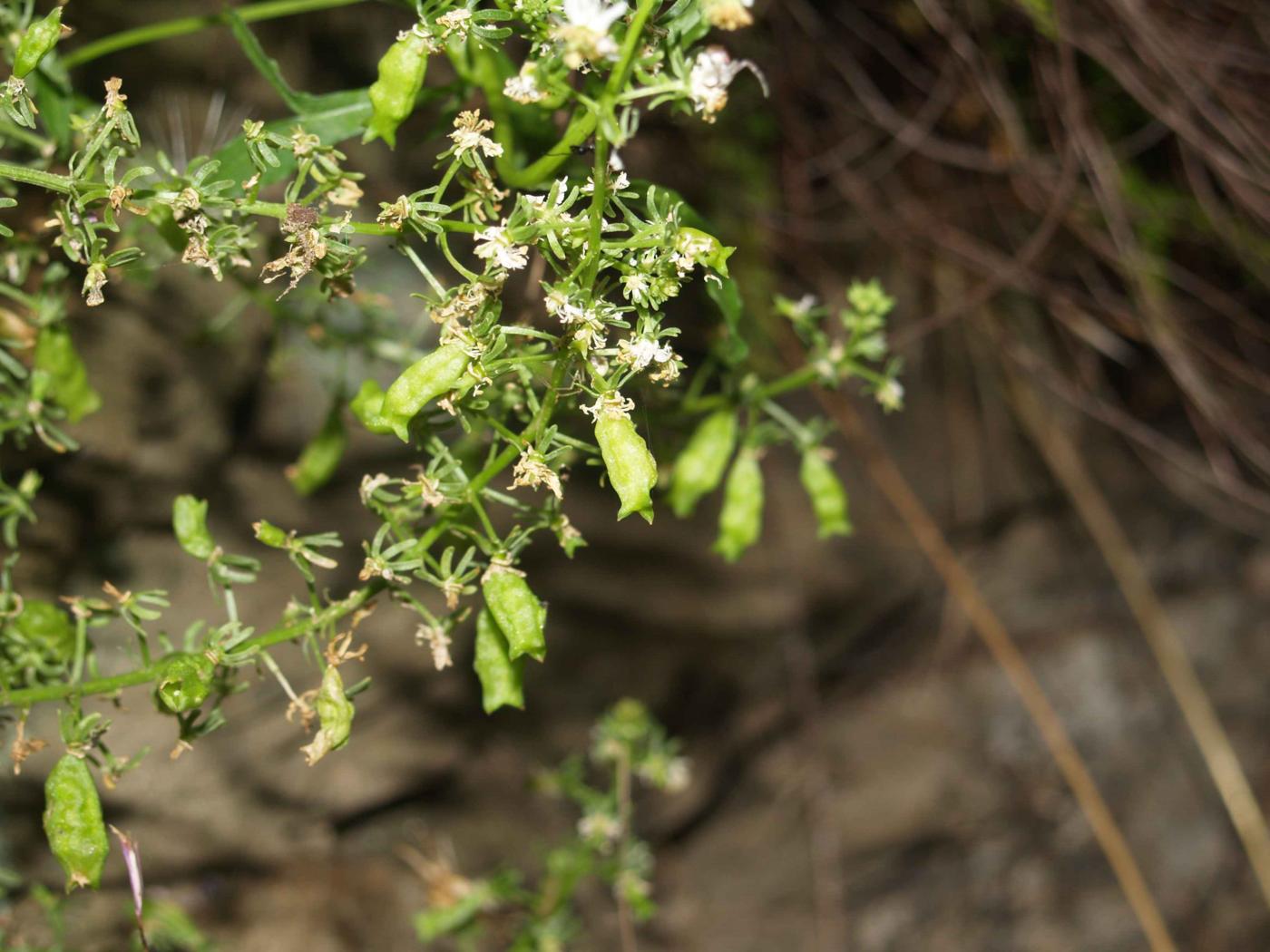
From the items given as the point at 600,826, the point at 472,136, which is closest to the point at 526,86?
the point at 472,136

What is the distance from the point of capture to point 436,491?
887 millimetres

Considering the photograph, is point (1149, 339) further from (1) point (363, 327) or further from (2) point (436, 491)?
(2) point (436, 491)

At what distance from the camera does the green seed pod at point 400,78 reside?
835mm

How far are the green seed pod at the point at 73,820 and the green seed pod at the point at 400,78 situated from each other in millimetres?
596

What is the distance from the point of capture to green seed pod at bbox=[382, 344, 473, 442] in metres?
0.77

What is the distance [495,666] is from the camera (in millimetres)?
958

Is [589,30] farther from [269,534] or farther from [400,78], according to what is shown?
[269,534]

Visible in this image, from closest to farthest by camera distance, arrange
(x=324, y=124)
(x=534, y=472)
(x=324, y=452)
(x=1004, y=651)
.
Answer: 1. (x=534, y=472)
2. (x=324, y=124)
3. (x=324, y=452)
4. (x=1004, y=651)

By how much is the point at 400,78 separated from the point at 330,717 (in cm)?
52

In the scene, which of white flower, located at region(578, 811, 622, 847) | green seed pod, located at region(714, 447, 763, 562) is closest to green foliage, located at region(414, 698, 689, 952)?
white flower, located at region(578, 811, 622, 847)

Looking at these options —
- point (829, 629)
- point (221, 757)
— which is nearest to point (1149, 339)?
point (829, 629)

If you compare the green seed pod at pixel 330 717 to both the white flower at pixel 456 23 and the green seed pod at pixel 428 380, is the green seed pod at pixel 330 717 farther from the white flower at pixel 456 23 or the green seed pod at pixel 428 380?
the white flower at pixel 456 23

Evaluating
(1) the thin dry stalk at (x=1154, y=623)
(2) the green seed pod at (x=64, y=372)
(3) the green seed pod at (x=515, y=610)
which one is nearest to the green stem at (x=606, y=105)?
(3) the green seed pod at (x=515, y=610)

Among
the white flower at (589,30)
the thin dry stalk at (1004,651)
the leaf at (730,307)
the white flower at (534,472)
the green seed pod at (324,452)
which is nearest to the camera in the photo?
the white flower at (589,30)
